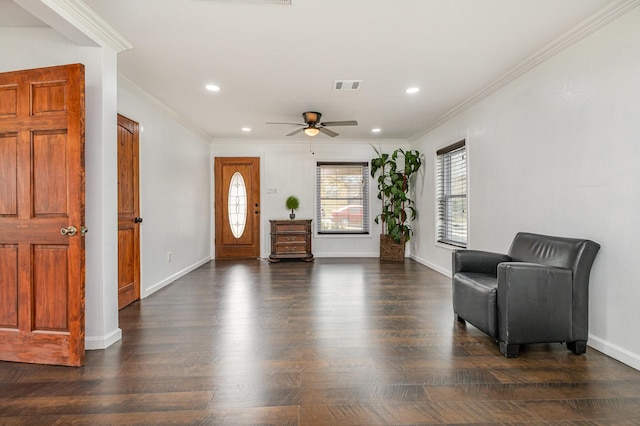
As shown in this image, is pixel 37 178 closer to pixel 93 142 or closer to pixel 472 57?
pixel 93 142

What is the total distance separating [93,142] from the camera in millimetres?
2490

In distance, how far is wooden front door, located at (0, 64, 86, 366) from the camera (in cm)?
225

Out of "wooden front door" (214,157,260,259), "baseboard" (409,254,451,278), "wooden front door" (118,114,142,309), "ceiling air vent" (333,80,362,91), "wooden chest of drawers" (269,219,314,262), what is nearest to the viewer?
"wooden front door" (118,114,142,309)

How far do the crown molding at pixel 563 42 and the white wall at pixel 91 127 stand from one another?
3.69m

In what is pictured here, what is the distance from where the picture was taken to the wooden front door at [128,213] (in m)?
3.53

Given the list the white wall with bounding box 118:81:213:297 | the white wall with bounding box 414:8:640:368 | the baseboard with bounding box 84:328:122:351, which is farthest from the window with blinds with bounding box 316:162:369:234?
the baseboard with bounding box 84:328:122:351

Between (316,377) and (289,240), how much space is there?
14.6 ft

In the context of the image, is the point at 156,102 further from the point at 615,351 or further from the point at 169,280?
the point at 615,351

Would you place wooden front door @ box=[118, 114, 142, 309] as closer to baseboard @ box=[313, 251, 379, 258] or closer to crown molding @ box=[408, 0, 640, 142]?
baseboard @ box=[313, 251, 379, 258]

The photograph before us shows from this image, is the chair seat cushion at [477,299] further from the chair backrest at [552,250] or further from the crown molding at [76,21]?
the crown molding at [76,21]

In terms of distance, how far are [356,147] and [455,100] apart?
287 centimetres

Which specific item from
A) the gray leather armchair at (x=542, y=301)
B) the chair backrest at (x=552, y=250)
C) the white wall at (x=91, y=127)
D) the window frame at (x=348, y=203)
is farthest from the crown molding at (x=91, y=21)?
the window frame at (x=348, y=203)

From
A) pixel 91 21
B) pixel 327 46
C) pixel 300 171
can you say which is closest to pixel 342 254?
pixel 300 171

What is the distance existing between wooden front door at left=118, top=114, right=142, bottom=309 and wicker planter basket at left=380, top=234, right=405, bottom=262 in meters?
4.42
